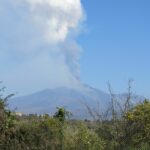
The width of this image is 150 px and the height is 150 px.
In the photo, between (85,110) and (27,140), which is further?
(27,140)

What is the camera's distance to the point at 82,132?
820 inches

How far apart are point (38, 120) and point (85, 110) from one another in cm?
386

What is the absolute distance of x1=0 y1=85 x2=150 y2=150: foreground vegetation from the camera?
19.9 meters

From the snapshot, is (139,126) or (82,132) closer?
(139,126)

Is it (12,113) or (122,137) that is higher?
(12,113)

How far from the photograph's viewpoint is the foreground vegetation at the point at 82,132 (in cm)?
1992

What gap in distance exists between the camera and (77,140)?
21.3 meters

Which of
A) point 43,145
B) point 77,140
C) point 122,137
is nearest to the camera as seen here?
point 122,137

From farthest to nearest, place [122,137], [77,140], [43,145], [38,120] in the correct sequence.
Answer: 1. [38,120]
2. [43,145]
3. [77,140]
4. [122,137]

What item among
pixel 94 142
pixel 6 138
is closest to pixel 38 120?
pixel 6 138

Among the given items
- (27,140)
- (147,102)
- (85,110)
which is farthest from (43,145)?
(147,102)

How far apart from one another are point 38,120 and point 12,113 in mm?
1869

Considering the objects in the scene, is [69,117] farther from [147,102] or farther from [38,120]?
[147,102]

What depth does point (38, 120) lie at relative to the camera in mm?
24250
